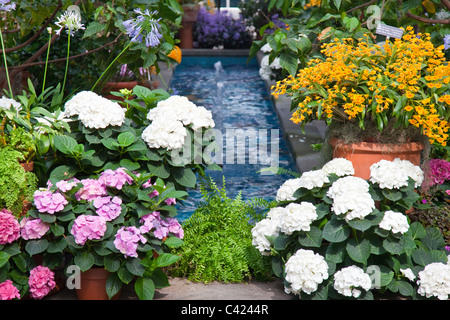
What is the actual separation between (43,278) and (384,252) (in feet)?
5.20

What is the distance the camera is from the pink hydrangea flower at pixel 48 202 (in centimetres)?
268

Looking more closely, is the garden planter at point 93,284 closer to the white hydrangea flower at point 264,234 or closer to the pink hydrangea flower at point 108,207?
the pink hydrangea flower at point 108,207

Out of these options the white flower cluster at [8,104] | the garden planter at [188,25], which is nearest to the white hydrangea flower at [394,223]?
the white flower cluster at [8,104]

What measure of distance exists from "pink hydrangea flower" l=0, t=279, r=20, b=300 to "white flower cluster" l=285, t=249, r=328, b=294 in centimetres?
125

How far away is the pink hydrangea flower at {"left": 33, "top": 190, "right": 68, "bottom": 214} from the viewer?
268 centimetres

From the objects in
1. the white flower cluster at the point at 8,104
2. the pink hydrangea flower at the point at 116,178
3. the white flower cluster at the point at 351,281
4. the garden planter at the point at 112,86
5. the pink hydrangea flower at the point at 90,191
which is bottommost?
the garden planter at the point at 112,86

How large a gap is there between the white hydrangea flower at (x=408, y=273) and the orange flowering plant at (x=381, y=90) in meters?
0.77

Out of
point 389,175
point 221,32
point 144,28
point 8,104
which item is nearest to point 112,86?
point 144,28

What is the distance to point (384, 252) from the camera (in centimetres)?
270

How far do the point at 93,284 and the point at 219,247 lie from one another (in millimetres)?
689

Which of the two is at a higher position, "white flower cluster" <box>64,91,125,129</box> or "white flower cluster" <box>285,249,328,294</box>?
"white flower cluster" <box>64,91,125,129</box>

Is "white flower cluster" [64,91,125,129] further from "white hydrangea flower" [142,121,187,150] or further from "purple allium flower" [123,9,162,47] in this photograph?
"purple allium flower" [123,9,162,47]

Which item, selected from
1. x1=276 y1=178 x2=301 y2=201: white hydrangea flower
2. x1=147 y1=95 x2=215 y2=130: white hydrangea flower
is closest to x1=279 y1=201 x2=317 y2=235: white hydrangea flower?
x1=276 y1=178 x2=301 y2=201: white hydrangea flower
